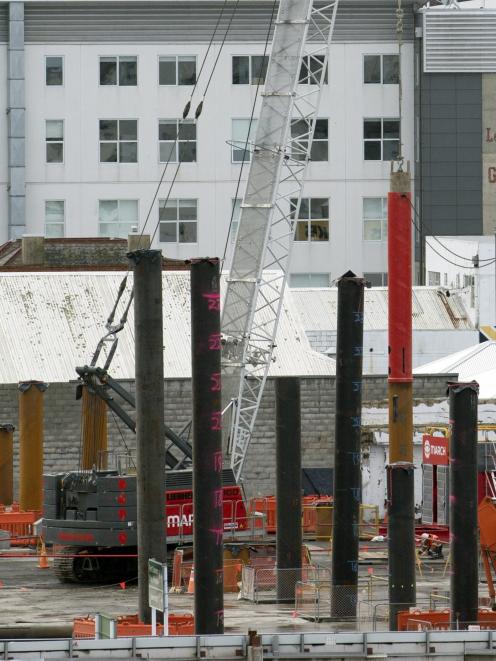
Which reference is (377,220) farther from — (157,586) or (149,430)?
(157,586)

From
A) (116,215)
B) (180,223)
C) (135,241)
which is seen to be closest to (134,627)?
(135,241)

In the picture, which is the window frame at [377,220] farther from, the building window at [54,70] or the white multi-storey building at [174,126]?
the building window at [54,70]

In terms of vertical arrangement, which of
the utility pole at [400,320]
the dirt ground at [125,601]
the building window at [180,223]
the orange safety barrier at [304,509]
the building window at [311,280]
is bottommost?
the dirt ground at [125,601]

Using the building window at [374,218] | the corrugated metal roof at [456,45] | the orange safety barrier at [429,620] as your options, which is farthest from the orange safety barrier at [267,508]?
the corrugated metal roof at [456,45]

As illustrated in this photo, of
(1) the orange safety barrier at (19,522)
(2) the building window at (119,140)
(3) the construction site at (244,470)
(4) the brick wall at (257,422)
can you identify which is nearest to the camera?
(3) the construction site at (244,470)

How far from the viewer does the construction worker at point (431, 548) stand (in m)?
39.0

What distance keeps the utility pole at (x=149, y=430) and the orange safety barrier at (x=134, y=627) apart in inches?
16.2

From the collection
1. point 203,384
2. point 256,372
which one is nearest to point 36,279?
point 256,372

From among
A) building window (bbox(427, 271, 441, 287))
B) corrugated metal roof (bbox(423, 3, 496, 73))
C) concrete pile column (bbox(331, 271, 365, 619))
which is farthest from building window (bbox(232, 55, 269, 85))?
concrete pile column (bbox(331, 271, 365, 619))

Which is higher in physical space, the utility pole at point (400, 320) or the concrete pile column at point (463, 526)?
the utility pole at point (400, 320)

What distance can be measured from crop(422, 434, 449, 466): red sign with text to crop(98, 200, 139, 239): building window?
144ft

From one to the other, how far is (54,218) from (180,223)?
19.6ft

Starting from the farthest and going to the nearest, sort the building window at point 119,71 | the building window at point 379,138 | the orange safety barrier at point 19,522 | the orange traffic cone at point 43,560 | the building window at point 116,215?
the building window at point 379,138
the building window at point 116,215
the building window at point 119,71
the orange safety barrier at point 19,522
the orange traffic cone at point 43,560

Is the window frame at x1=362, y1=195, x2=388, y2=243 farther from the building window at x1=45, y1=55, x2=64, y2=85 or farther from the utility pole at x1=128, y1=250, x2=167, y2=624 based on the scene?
the utility pole at x1=128, y1=250, x2=167, y2=624
